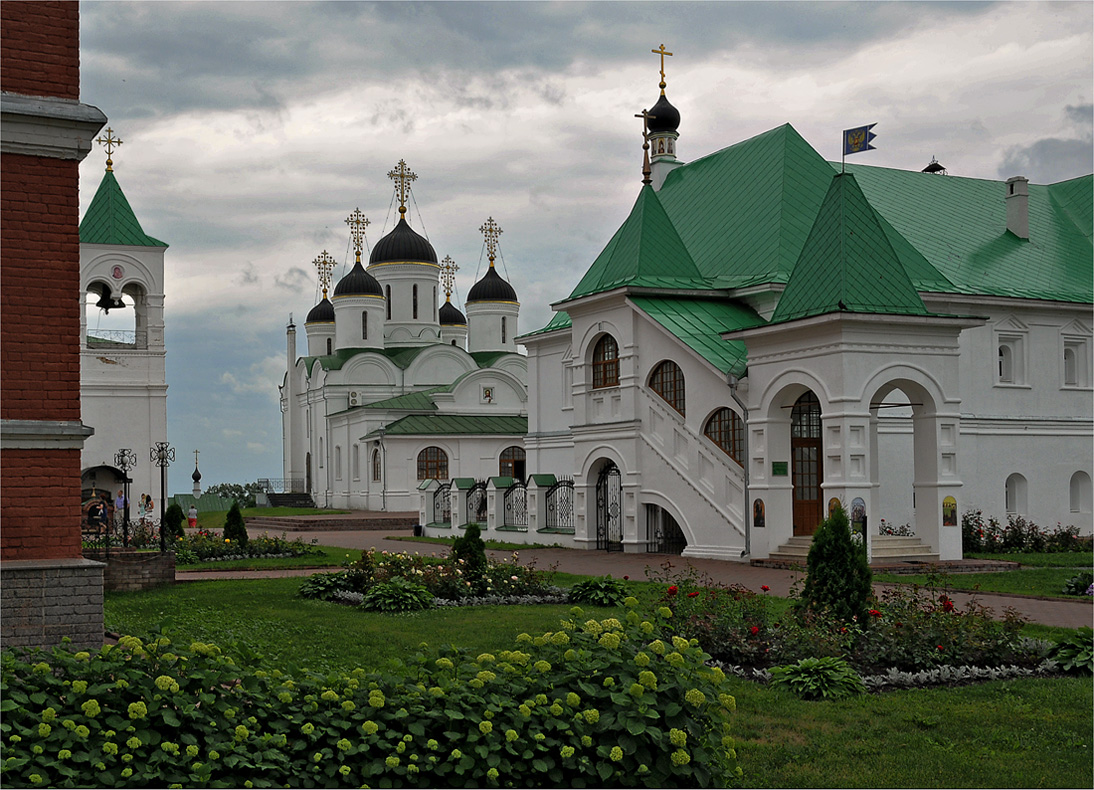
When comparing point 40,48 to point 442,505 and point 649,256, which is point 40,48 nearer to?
point 649,256

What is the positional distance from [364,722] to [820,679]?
4.15 m

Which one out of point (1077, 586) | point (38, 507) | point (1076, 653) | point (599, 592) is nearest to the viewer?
point (38, 507)

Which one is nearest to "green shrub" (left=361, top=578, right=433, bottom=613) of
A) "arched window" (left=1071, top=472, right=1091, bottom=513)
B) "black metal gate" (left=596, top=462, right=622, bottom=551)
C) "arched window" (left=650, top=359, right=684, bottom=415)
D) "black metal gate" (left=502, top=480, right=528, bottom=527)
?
"arched window" (left=650, top=359, right=684, bottom=415)

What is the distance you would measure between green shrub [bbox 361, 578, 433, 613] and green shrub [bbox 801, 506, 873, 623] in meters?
5.21

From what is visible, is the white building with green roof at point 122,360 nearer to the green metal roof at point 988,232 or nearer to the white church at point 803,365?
the white church at point 803,365

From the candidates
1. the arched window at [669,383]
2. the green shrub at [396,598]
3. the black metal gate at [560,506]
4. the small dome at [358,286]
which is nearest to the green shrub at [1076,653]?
the green shrub at [396,598]

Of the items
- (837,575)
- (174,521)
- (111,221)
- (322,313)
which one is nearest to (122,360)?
(111,221)

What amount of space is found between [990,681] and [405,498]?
38.7 m

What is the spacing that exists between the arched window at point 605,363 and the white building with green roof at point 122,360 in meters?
18.3

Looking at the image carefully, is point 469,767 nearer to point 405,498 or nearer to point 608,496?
point 608,496

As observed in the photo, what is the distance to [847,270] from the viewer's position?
766 inches

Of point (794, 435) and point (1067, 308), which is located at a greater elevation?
point (1067, 308)

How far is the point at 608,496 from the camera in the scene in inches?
1006

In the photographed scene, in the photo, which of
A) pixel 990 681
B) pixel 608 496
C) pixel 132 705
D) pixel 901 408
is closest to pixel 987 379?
pixel 901 408
